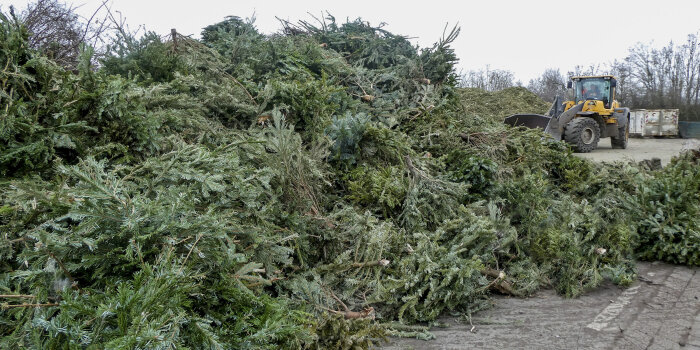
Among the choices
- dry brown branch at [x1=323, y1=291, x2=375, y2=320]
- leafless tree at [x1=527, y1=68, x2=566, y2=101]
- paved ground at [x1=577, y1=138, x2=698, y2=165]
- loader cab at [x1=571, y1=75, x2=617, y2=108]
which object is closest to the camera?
dry brown branch at [x1=323, y1=291, x2=375, y2=320]

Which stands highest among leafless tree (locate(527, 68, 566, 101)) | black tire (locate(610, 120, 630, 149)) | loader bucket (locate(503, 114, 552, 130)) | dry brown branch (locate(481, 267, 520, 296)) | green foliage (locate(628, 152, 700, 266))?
leafless tree (locate(527, 68, 566, 101))

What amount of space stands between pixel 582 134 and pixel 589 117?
135cm

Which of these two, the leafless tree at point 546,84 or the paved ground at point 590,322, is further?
the leafless tree at point 546,84

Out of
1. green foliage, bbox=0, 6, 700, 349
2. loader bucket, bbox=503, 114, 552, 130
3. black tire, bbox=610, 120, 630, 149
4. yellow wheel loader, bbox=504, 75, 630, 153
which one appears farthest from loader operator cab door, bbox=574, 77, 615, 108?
green foliage, bbox=0, 6, 700, 349

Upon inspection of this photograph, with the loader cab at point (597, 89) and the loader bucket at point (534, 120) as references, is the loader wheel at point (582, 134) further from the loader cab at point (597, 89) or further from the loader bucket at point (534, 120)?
the loader bucket at point (534, 120)

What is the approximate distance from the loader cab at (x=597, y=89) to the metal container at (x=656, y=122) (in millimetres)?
10441

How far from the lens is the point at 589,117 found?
1460 cm

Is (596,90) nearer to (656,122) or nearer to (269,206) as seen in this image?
(656,122)

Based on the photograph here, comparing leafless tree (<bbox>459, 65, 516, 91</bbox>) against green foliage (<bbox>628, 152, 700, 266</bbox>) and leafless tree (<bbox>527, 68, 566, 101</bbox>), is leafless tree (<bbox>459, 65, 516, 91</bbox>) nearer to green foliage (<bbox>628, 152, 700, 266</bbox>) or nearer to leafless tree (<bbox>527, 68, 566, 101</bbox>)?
leafless tree (<bbox>527, 68, 566, 101</bbox>)

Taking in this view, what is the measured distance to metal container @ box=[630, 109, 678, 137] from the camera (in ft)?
75.6

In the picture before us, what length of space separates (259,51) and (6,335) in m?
5.10

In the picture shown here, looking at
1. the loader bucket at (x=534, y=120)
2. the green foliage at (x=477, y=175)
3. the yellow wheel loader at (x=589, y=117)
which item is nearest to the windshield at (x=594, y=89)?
the yellow wheel loader at (x=589, y=117)

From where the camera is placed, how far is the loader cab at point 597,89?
14.9 meters

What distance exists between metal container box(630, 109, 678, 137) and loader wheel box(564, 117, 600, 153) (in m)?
11.9
